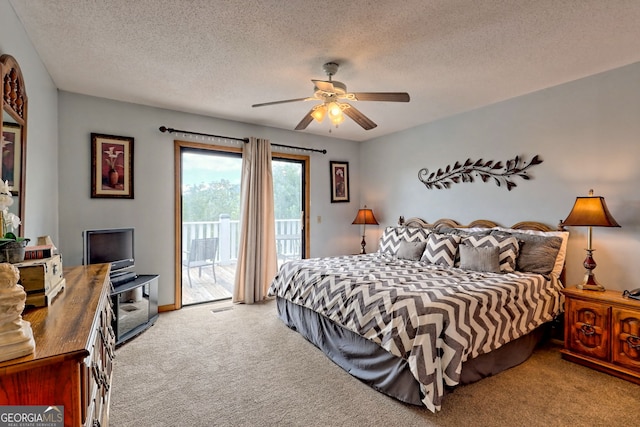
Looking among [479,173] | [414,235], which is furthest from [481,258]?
[479,173]

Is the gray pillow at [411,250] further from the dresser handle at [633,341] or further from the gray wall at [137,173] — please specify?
the gray wall at [137,173]

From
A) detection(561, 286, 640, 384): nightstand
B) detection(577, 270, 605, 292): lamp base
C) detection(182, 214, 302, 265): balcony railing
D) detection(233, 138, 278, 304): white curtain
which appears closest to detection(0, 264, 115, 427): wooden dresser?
detection(233, 138, 278, 304): white curtain

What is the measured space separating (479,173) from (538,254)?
126 cm

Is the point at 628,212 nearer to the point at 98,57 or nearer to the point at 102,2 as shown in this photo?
the point at 102,2

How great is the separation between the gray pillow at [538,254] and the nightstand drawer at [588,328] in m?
0.36

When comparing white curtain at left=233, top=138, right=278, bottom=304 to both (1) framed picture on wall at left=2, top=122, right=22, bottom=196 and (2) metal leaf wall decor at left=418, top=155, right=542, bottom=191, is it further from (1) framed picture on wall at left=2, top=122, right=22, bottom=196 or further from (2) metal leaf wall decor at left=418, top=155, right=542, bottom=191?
(1) framed picture on wall at left=2, top=122, right=22, bottom=196

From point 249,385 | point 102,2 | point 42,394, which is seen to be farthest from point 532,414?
point 102,2

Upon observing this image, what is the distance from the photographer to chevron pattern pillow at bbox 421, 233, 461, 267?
3.40 m

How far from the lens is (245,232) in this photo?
14.1 ft

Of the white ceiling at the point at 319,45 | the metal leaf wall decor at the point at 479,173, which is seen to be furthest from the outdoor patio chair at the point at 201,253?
the metal leaf wall decor at the point at 479,173

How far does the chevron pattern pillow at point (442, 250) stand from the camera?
340 centimetres

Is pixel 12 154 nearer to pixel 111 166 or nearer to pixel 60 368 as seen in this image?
pixel 60 368

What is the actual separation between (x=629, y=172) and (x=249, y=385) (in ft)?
12.0

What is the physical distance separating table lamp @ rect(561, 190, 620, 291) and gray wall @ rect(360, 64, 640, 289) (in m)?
0.27
